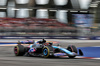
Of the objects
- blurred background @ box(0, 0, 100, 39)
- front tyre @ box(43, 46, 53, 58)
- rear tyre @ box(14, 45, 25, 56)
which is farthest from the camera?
blurred background @ box(0, 0, 100, 39)

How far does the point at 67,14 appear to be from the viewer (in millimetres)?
48094

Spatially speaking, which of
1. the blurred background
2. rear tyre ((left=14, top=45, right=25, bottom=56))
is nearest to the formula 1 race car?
rear tyre ((left=14, top=45, right=25, bottom=56))

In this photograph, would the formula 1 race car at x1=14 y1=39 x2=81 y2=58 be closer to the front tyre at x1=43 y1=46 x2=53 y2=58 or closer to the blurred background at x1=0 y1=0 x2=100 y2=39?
the front tyre at x1=43 y1=46 x2=53 y2=58

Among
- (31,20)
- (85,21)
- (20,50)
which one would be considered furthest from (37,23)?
(20,50)

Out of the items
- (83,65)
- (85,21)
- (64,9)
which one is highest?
(64,9)

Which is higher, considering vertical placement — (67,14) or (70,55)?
(67,14)

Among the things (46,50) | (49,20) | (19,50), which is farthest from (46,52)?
(49,20)

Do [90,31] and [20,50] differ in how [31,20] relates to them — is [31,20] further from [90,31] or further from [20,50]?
[20,50]

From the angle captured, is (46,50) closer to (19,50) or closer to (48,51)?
(48,51)

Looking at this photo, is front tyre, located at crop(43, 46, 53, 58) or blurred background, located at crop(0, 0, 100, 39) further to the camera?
blurred background, located at crop(0, 0, 100, 39)

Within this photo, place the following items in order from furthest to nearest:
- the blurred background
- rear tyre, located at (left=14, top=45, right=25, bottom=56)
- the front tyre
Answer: the blurred background, rear tyre, located at (left=14, top=45, right=25, bottom=56), the front tyre

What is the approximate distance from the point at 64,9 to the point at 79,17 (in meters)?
13.4

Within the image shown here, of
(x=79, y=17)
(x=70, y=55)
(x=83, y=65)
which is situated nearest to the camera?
(x=83, y=65)

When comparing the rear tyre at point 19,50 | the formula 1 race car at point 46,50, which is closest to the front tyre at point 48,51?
the formula 1 race car at point 46,50
